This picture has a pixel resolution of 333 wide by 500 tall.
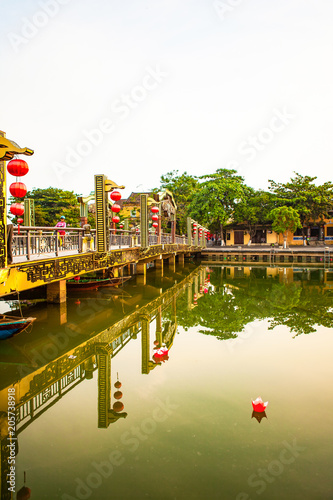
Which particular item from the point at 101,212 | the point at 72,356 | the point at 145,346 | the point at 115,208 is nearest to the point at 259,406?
the point at 145,346

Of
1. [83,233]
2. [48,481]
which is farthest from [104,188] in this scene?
[48,481]

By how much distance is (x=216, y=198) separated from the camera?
107 feet

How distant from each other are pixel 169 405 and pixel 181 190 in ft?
104

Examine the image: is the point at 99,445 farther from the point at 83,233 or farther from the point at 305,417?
the point at 83,233

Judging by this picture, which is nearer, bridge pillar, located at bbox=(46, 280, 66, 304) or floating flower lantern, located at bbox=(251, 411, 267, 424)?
floating flower lantern, located at bbox=(251, 411, 267, 424)

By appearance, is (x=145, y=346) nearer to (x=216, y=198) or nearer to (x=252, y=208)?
(x=216, y=198)

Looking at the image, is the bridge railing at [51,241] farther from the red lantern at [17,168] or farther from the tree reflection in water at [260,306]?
the tree reflection in water at [260,306]

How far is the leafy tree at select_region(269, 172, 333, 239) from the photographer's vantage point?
32875 millimetres

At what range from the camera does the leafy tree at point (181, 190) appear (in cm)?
3466

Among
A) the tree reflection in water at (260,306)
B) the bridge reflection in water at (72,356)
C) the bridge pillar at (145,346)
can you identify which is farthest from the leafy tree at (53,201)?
the bridge pillar at (145,346)

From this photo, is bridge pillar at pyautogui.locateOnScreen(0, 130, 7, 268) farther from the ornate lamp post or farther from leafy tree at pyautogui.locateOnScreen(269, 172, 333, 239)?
leafy tree at pyautogui.locateOnScreen(269, 172, 333, 239)

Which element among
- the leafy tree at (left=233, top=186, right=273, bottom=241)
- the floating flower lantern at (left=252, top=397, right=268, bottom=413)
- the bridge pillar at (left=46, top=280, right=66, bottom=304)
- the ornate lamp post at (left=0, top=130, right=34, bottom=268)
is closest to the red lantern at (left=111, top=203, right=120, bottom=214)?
the bridge pillar at (left=46, top=280, right=66, bottom=304)

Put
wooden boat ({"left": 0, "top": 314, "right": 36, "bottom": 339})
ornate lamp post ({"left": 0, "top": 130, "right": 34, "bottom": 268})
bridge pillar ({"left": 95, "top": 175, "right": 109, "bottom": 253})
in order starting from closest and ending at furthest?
ornate lamp post ({"left": 0, "top": 130, "right": 34, "bottom": 268}), wooden boat ({"left": 0, "top": 314, "right": 36, "bottom": 339}), bridge pillar ({"left": 95, "top": 175, "right": 109, "bottom": 253})

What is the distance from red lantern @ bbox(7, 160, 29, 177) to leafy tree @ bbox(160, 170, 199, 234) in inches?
1099
